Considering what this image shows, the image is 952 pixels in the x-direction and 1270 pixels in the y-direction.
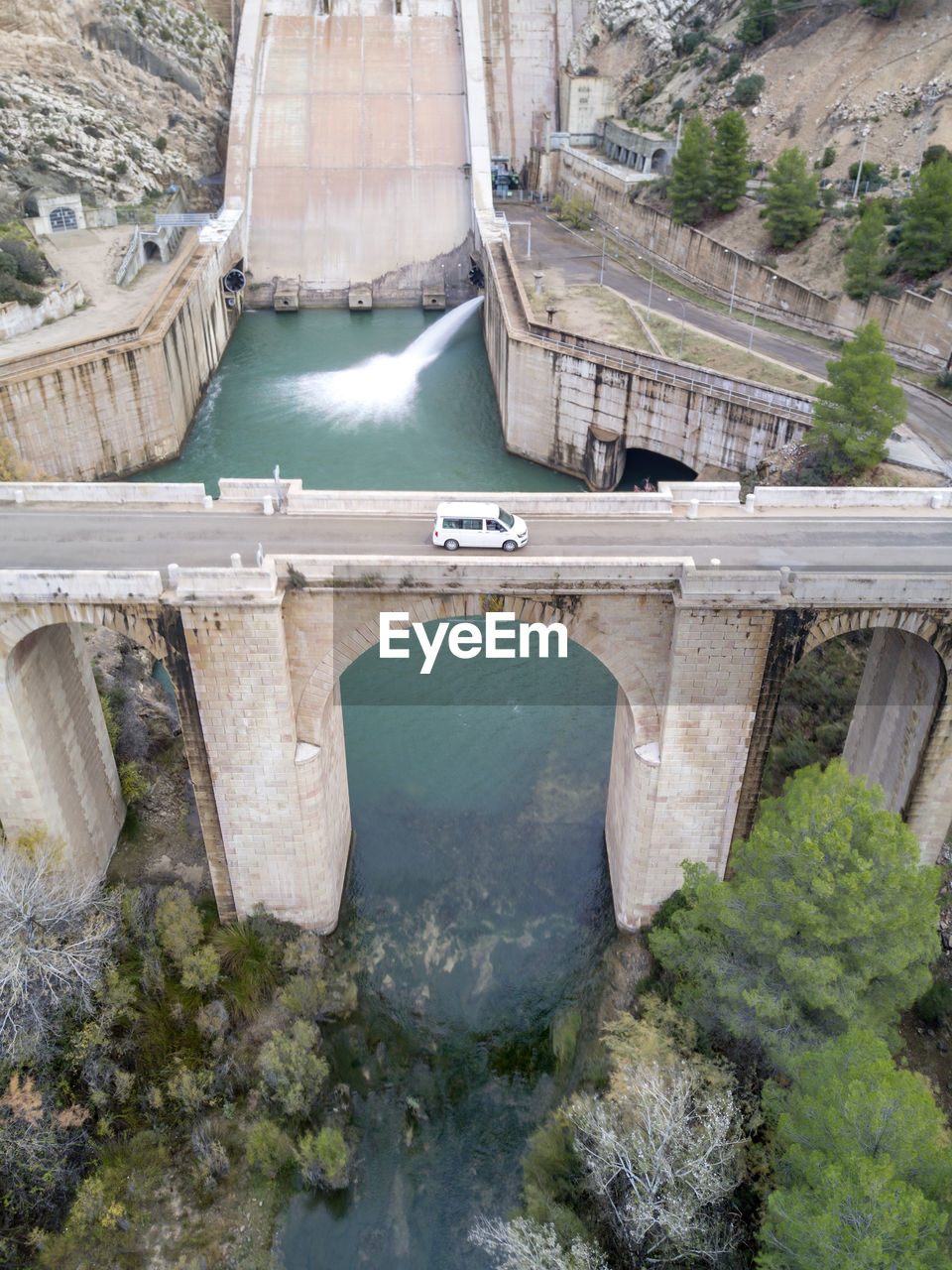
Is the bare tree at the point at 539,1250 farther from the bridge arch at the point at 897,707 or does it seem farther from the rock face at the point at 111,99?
the rock face at the point at 111,99

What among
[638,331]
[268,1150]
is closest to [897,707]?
Result: [268,1150]

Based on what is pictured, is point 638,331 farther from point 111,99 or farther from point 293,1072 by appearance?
point 111,99

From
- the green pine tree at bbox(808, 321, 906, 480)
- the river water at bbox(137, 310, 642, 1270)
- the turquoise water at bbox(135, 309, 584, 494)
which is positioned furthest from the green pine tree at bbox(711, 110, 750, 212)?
the river water at bbox(137, 310, 642, 1270)

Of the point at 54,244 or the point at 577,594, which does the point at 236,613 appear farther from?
the point at 54,244

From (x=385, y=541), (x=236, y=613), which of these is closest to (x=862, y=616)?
(x=385, y=541)

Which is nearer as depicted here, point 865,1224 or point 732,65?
point 865,1224
